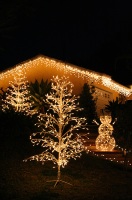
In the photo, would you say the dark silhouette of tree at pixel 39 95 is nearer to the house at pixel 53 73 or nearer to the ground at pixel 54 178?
the house at pixel 53 73

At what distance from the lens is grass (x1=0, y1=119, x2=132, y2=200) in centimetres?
841

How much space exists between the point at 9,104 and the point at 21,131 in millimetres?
5652

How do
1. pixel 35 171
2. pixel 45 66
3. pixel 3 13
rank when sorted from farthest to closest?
pixel 45 66 < pixel 35 171 < pixel 3 13

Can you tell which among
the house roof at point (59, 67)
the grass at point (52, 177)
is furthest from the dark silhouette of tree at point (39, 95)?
the grass at point (52, 177)

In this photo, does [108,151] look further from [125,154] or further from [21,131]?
[21,131]

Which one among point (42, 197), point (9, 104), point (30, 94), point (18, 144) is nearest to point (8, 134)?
point (18, 144)

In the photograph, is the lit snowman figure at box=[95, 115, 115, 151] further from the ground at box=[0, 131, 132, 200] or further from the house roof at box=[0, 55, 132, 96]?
the house roof at box=[0, 55, 132, 96]

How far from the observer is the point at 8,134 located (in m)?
12.1

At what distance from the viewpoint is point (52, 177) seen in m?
9.61

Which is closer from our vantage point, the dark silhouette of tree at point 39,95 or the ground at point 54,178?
the ground at point 54,178

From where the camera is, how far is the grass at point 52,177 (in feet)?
27.6

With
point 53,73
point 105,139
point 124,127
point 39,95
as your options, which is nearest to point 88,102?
point 53,73

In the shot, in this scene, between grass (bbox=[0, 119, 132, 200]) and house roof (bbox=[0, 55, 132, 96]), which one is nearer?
grass (bbox=[0, 119, 132, 200])

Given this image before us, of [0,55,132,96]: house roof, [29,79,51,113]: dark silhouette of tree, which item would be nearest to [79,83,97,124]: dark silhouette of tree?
[0,55,132,96]: house roof
